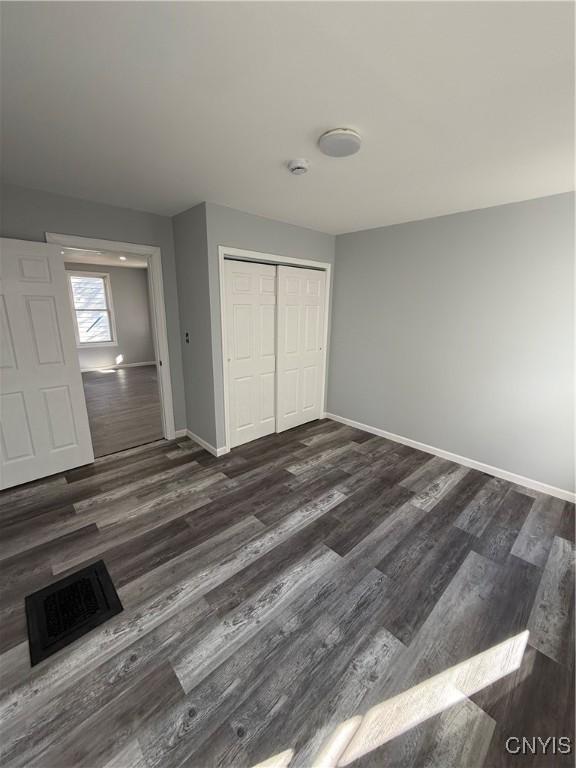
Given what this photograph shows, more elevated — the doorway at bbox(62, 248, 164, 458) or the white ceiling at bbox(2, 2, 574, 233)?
the white ceiling at bbox(2, 2, 574, 233)

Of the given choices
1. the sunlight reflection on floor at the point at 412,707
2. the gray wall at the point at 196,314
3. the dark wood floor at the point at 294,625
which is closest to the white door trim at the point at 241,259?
the gray wall at the point at 196,314

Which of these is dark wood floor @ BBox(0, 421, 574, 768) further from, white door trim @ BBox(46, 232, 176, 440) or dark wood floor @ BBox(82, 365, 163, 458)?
white door trim @ BBox(46, 232, 176, 440)

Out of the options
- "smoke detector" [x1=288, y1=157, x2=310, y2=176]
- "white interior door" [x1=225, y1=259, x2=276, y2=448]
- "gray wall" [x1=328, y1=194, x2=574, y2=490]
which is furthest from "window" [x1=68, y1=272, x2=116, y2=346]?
"smoke detector" [x1=288, y1=157, x2=310, y2=176]

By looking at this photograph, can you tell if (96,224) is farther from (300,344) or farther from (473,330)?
(473,330)

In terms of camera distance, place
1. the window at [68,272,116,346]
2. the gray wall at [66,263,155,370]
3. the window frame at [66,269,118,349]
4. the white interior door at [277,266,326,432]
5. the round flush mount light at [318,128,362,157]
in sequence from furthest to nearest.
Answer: the gray wall at [66,263,155,370] → the window at [68,272,116,346] → the window frame at [66,269,118,349] → the white interior door at [277,266,326,432] → the round flush mount light at [318,128,362,157]

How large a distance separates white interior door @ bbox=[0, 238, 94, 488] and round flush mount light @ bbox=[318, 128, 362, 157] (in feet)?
7.64

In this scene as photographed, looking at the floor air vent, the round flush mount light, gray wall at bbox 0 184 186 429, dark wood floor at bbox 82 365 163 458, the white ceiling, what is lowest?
the floor air vent

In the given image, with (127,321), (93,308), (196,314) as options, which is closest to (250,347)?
(196,314)

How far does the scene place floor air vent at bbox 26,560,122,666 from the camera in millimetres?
1474

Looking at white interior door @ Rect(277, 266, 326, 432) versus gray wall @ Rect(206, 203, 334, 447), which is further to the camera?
white interior door @ Rect(277, 266, 326, 432)

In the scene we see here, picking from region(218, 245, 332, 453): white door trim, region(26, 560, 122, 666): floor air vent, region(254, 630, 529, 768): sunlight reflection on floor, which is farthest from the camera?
region(218, 245, 332, 453): white door trim

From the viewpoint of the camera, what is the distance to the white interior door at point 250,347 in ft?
10.4

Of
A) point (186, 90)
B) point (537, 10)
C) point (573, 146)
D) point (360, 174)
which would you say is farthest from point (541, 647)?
point (186, 90)

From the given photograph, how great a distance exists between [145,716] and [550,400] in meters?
3.31
